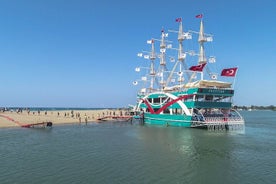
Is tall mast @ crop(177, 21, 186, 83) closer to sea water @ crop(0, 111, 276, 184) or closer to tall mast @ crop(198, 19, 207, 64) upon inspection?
tall mast @ crop(198, 19, 207, 64)

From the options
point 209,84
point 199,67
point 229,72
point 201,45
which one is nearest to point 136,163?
point 199,67

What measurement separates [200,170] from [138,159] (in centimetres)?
623

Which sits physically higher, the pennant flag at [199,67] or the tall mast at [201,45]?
the tall mast at [201,45]

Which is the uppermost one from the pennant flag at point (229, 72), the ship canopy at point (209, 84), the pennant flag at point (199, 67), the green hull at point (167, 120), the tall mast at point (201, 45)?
the tall mast at point (201, 45)

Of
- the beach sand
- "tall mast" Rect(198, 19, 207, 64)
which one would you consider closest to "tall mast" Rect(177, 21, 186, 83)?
"tall mast" Rect(198, 19, 207, 64)

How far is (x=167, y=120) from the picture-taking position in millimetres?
58250

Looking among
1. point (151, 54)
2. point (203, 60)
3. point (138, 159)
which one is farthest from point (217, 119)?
point (151, 54)

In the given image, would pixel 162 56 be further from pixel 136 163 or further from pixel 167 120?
pixel 136 163

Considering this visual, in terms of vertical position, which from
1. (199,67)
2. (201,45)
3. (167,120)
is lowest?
(167,120)

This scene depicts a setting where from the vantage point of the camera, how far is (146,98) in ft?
233

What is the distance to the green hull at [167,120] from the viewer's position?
52000 mm

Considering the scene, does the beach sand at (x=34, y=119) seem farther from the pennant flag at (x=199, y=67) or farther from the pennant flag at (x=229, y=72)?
the pennant flag at (x=229, y=72)

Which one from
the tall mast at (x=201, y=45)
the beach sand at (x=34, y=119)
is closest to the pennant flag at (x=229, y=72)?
the tall mast at (x=201, y=45)

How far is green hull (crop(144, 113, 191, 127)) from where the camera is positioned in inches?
2047
